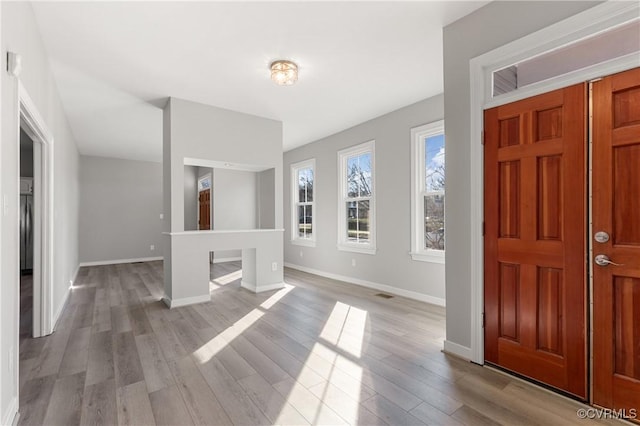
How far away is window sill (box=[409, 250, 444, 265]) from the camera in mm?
3994

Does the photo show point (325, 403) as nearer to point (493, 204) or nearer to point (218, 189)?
point (493, 204)

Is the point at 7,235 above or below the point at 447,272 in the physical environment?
above

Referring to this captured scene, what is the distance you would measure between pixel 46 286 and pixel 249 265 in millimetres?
2422

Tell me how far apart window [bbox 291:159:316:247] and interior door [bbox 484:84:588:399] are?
13.8 ft

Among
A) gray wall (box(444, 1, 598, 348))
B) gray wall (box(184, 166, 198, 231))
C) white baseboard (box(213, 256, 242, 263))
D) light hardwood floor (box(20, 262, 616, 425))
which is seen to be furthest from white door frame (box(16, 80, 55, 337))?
gray wall (box(184, 166, 198, 231))

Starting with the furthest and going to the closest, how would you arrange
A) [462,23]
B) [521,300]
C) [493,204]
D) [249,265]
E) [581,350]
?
[249,265], [462,23], [493,204], [521,300], [581,350]

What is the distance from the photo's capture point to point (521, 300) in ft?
7.07

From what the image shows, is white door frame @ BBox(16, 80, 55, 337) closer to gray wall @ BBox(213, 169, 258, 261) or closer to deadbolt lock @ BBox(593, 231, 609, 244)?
gray wall @ BBox(213, 169, 258, 261)

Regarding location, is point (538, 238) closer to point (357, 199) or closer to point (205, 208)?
point (357, 199)

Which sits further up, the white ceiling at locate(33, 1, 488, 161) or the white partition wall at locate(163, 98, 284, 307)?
the white ceiling at locate(33, 1, 488, 161)

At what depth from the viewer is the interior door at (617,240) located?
5.58 feet

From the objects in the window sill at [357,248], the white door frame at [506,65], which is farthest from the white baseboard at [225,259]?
the white door frame at [506,65]

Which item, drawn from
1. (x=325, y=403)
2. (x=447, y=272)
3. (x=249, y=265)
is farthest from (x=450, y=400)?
(x=249, y=265)

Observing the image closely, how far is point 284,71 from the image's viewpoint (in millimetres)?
3090
